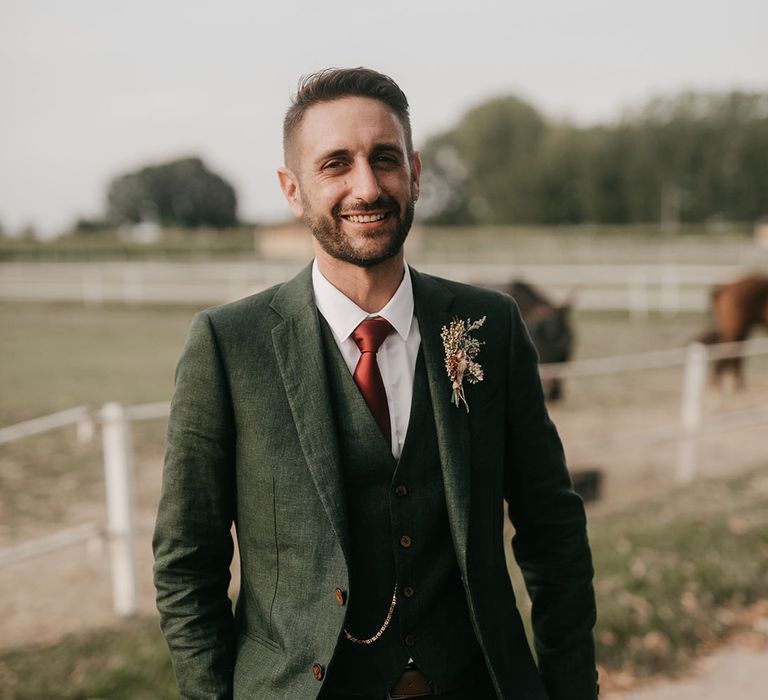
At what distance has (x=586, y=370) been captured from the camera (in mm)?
5992

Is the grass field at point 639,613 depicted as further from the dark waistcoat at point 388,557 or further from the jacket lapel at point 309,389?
the jacket lapel at point 309,389

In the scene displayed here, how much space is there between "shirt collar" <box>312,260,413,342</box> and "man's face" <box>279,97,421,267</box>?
0.09 meters

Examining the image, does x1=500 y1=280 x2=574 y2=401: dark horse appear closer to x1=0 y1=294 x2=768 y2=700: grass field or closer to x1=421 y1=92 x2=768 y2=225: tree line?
x1=0 y1=294 x2=768 y2=700: grass field

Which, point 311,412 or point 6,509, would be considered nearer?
point 311,412

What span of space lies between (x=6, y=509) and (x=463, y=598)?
5449 mm

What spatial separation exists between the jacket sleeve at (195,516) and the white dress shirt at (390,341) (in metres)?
0.25

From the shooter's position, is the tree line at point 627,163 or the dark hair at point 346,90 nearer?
the dark hair at point 346,90

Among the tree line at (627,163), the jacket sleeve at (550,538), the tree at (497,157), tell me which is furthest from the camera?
the tree at (497,157)

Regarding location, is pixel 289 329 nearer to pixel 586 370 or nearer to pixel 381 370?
pixel 381 370

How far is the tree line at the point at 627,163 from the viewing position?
56.2 meters

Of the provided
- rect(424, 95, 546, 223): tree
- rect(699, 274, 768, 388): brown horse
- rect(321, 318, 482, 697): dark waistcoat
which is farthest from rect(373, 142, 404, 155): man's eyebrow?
rect(424, 95, 546, 223): tree

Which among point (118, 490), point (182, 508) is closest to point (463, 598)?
point (182, 508)

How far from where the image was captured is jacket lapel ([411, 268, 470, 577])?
1.56 m

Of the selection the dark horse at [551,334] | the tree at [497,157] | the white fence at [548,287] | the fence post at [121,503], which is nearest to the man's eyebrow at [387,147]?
the fence post at [121,503]
